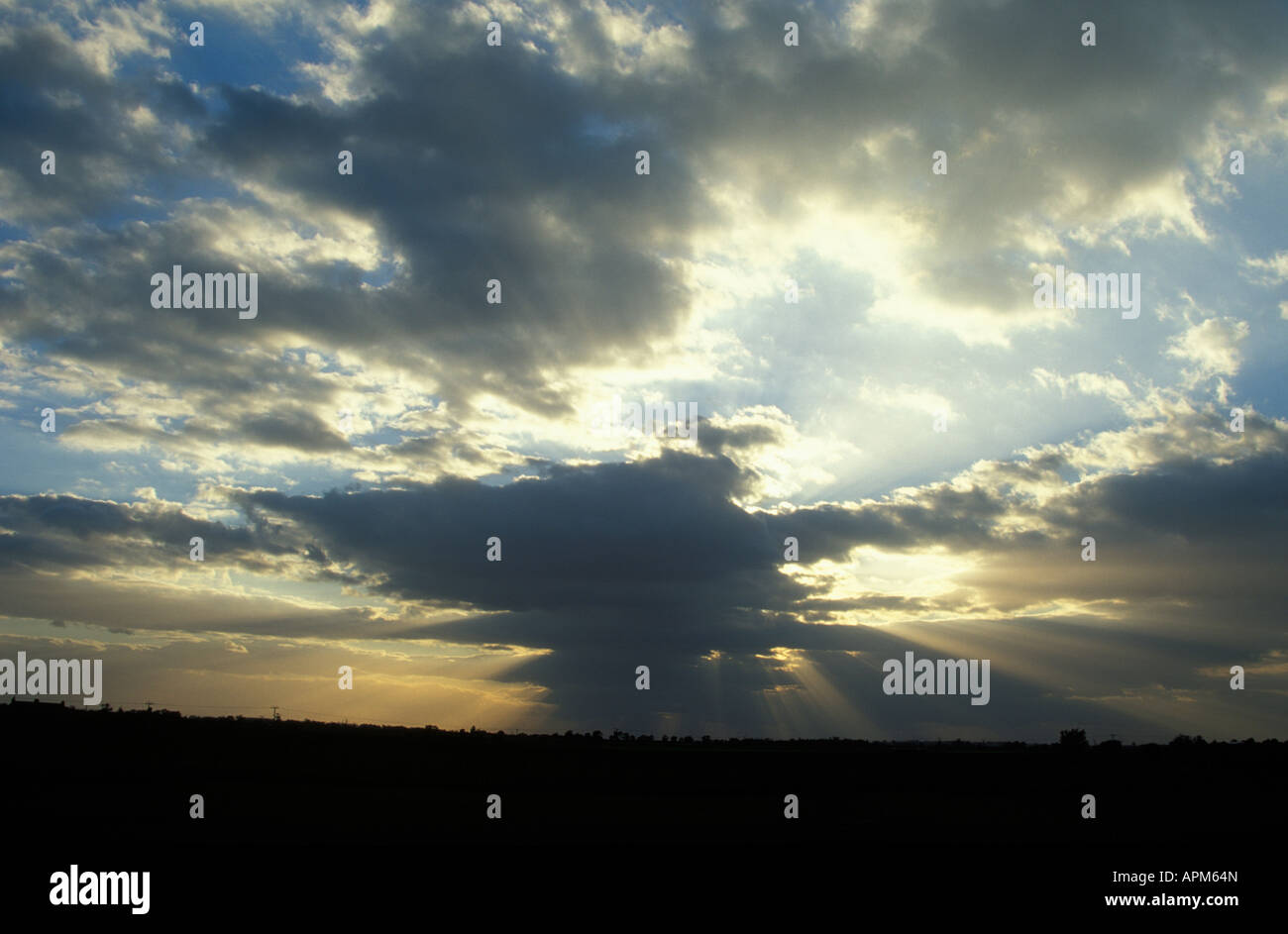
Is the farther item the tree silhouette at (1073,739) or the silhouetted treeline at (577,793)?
the tree silhouette at (1073,739)

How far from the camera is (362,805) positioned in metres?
36.5

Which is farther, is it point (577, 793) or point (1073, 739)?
point (1073, 739)

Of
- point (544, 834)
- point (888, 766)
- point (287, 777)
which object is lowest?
point (888, 766)

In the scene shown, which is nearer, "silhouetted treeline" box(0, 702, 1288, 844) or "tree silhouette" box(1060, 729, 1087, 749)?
"silhouetted treeline" box(0, 702, 1288, 844)

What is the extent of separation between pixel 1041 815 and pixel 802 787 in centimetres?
1624

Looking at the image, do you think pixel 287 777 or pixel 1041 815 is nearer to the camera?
pixel 1041 815
